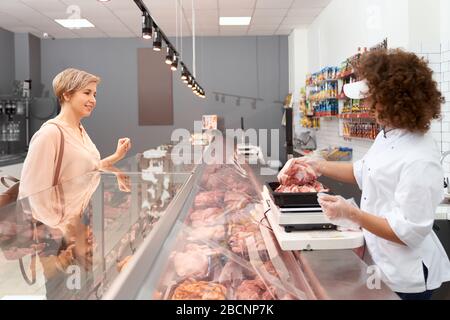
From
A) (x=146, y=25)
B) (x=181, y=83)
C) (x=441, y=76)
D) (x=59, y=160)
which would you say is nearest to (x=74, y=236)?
(x=59, y=160)

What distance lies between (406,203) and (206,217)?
3.24 ft

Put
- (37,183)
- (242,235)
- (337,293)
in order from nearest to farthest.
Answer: (337,293) → (242,235) → (37,183)

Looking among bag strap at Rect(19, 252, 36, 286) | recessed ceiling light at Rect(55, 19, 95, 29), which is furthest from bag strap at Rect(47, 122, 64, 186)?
recessed ceiling light at Rect(55, 19, 95, 29)

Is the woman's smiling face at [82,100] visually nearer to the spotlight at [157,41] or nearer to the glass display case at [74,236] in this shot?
the glass display case at [74,236]

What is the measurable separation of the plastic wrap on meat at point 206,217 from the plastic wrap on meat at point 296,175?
0.41 metres

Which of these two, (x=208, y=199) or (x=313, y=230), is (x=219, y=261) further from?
(x=208, y=199)

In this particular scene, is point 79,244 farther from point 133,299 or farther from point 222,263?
point 133,299

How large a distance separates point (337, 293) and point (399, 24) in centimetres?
390

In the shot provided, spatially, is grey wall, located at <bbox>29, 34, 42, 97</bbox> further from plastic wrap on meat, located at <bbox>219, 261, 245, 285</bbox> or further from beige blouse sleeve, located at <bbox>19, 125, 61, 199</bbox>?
plastic wrap on meat, located at <bbox>219, 261, 245, 285</bbox>

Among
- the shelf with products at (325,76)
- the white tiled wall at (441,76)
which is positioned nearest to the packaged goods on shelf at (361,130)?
the shelf with products at (325,76)

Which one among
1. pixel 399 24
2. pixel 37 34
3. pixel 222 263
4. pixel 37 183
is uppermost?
pixel 37 34

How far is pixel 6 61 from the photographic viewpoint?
28.0ft

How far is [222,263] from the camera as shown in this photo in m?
1.62
